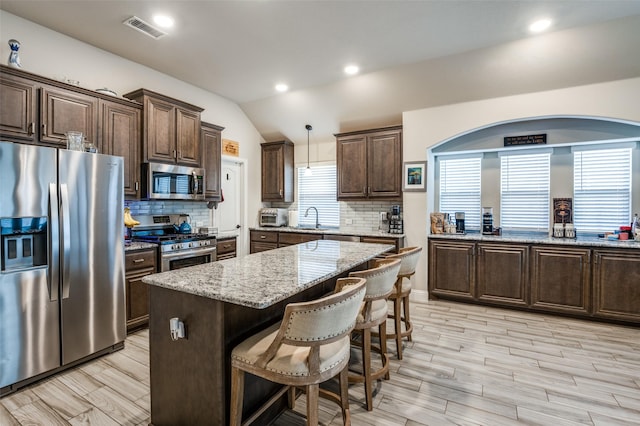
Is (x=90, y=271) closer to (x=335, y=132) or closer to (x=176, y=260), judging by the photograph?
(x=176, y=260)

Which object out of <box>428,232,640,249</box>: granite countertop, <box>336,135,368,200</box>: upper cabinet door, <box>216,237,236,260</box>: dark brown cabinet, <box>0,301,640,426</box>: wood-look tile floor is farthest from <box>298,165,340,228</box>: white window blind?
<box>0,301,640,426</box>: wood-look tile floor

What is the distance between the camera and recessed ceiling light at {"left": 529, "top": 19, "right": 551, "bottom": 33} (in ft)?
9.99

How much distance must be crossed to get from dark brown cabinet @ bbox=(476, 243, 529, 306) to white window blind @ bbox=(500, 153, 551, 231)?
0.77 metres

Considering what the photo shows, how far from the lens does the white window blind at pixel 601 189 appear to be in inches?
156

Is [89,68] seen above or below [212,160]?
above

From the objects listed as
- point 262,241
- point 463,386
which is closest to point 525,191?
point 463,386

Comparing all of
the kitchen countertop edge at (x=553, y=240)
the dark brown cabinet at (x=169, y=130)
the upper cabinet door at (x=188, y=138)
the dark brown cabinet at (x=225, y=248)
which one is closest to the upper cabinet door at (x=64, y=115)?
the dark brown cabinet at (x=169, y=130)

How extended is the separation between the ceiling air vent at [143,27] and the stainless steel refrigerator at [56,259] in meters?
1.41

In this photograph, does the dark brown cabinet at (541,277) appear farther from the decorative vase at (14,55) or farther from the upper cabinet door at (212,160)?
the decorative vase at (14,55)

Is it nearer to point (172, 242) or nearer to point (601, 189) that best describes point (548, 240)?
point (601, 189)

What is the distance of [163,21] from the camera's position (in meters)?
3.09

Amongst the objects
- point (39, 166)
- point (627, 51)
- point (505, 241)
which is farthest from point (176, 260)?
point (627, 51)

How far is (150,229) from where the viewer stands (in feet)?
13.5

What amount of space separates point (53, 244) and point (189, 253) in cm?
152
